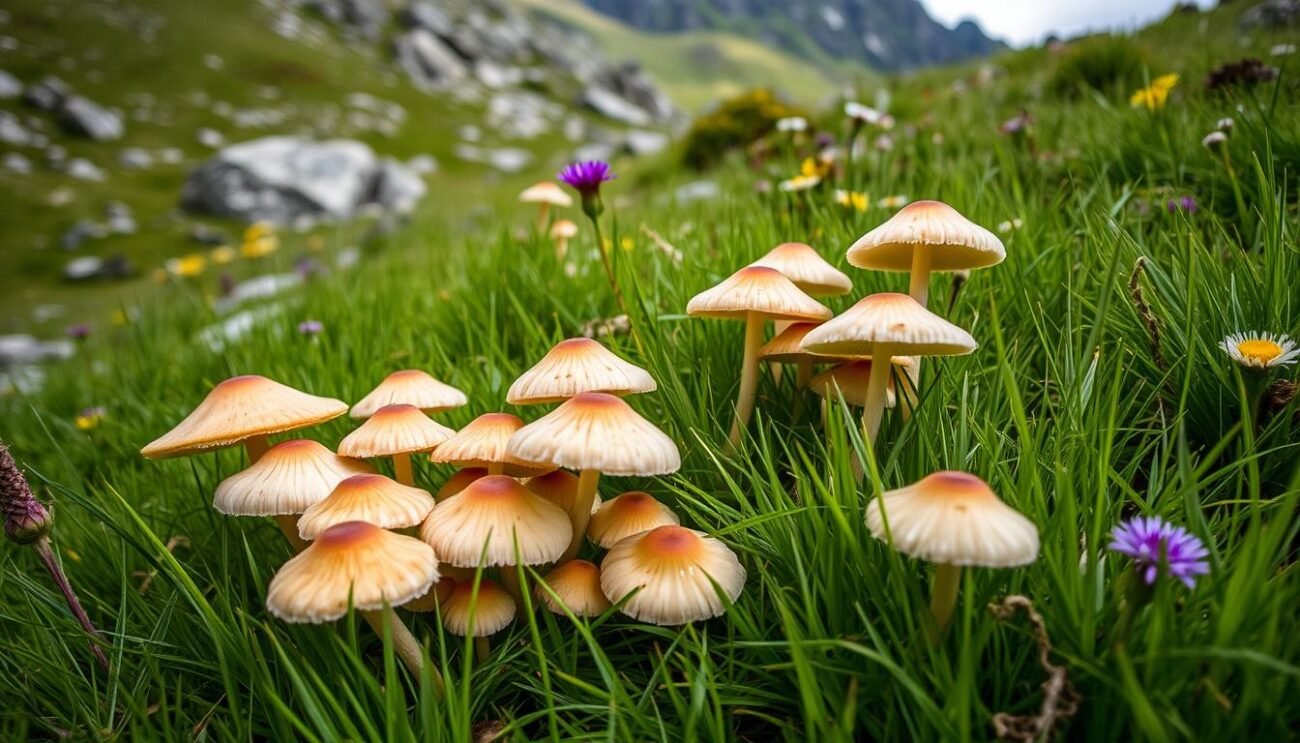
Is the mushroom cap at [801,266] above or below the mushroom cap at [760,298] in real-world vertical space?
above

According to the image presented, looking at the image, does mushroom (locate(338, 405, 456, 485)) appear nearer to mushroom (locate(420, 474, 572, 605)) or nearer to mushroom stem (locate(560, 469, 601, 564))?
mushroom (locate(420, 474, 572, 605))

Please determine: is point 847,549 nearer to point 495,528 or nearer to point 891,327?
point 891,327

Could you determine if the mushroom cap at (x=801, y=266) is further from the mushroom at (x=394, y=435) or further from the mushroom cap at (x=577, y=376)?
the mushroom at (x=394, y=435)

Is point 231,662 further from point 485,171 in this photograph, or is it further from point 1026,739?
point 485,171

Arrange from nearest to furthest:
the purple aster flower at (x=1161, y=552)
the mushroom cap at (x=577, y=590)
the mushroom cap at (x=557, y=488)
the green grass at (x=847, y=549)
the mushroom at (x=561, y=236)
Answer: the purple aster flower at (x=1161, y=552)
the green grass at (x=847, y=549)
the mushroom cap at (x=577, y=590)
the mushroom cap at (x=557, y=488)
the mushroom at (x=561, y=236)

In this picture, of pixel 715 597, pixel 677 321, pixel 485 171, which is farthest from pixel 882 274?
pixel 485 171

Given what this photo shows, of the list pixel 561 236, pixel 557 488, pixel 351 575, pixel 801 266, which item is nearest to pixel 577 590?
pixel 557 488

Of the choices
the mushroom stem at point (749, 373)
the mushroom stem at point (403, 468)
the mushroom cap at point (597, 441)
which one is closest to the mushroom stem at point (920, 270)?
the mushroom stem at point (749, 373)

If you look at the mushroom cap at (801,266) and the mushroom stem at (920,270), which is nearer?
the mushroom stem at (920,270)
